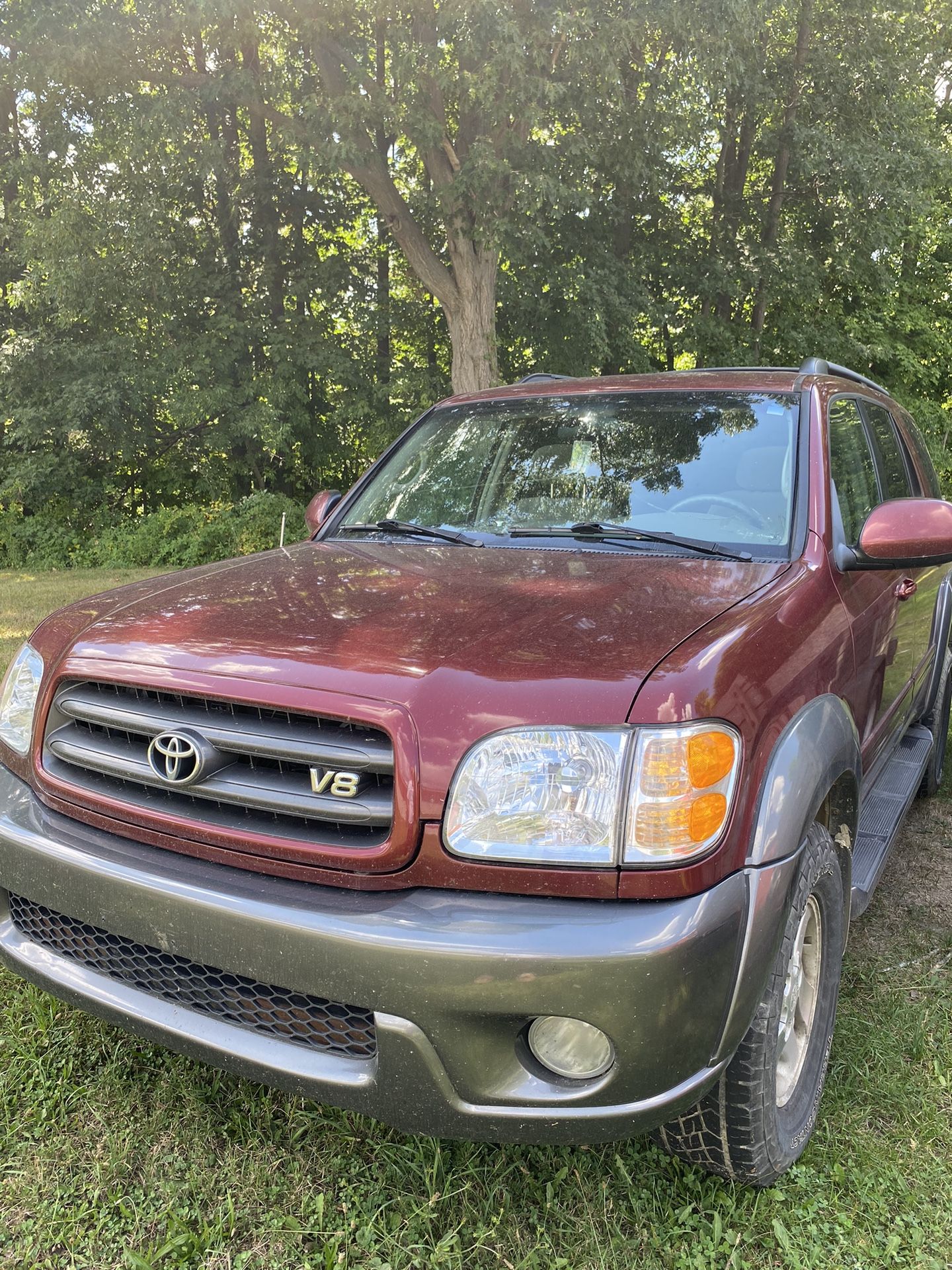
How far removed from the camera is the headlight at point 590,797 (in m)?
1.57

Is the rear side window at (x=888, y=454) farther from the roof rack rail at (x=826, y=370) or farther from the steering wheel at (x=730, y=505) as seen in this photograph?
the steering wheel at (x=730, y=505)

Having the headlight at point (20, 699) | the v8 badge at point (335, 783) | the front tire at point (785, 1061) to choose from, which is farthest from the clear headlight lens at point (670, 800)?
the headlight at point (20, 699)

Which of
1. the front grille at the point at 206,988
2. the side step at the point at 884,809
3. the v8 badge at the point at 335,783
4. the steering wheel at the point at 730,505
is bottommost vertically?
the side step at the point at 884,809

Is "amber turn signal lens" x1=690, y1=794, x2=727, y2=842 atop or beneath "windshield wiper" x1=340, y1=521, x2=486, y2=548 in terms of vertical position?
beneath

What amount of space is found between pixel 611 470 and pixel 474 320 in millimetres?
9712

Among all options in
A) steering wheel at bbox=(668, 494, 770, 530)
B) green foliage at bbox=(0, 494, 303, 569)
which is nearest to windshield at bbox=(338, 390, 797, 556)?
steering wheel at bbox=(668, 494, 770, 530)

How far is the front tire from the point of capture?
70.4 inches

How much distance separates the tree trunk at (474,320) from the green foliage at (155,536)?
397cm

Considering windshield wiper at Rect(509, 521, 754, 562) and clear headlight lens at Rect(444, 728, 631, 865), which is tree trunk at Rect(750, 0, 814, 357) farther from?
clear headlight lens at Rect(444, 728, 631, 865)

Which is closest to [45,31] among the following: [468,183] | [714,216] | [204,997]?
[468,183]

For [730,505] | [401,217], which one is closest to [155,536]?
[401,217]

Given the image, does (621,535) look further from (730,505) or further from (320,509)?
(320,509)

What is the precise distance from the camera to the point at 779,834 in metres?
1.70

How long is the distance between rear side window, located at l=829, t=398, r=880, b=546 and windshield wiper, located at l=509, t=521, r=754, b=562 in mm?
475
